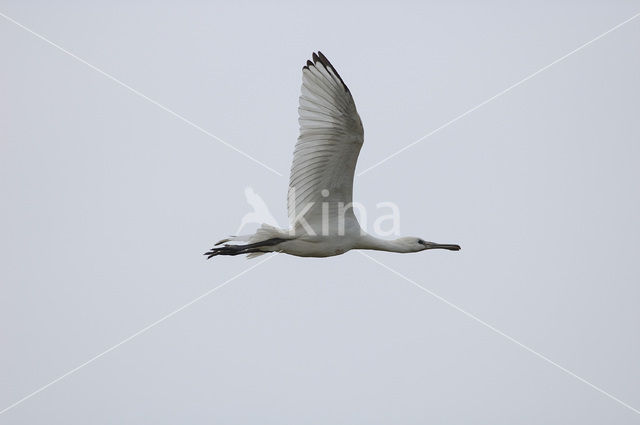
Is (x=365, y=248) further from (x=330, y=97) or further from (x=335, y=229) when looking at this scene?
(x=330, y=97)

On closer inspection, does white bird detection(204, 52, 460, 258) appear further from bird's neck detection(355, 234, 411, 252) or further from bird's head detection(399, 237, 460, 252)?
Result: bird's head detection(399, 237, 460, 252)

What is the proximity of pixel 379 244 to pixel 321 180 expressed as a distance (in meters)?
1.54

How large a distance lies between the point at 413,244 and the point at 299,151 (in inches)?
113

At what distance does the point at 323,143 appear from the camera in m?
17.7

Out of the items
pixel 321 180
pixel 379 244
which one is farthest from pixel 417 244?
pixel 321 180

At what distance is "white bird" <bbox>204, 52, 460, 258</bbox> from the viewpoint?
1745cm

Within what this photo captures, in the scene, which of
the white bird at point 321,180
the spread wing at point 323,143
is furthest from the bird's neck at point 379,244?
the spread wing at point 323,143

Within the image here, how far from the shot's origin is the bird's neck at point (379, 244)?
18719mm

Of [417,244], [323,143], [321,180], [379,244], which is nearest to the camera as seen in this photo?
[323,143]

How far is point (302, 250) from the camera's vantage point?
18453 millimetres

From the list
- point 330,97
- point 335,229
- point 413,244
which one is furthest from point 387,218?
point 330,97

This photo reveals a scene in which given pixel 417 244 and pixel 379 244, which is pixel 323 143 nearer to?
pixel 379 244

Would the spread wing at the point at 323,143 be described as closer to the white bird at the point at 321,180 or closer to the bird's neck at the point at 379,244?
the white bird at the point at 321,180

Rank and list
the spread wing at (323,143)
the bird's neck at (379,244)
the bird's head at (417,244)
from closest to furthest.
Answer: the spread wing at (323,143)
the bird's neck at (379,244)
the bird's head at (417,244)
